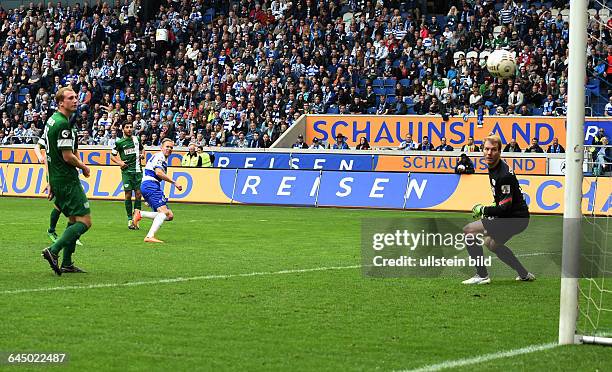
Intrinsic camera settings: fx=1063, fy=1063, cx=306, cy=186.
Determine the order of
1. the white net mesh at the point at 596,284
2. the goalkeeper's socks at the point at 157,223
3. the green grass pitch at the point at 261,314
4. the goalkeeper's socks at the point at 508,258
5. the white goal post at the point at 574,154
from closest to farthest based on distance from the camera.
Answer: the green grass pitch at the point at 261,314
the white goal post at the point at 574,154
the white net mesh at the point at 596,284
the goalkeeper's socks at the point at 508,258
the goalkeeper's socks at the point at 157,223

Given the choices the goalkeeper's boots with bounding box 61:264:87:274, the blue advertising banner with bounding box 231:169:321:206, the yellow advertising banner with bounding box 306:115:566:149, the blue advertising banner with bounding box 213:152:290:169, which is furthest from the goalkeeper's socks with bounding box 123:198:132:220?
the yellow advertising banner with bounding box 306:115:566:149

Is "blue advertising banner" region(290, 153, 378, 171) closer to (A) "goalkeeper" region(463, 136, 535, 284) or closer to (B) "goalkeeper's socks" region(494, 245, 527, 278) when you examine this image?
(B) "goalkeeper's socks" region(494, 245, 527, 278)

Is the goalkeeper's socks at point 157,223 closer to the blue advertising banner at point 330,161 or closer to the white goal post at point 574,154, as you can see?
the white goal post at point 574,154

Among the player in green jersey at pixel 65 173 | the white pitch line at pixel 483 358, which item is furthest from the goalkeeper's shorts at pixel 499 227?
the player in green jersey at pixel 65 173

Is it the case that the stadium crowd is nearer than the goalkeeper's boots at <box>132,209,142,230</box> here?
No

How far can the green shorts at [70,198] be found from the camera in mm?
12492

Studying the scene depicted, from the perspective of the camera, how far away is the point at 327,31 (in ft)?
135

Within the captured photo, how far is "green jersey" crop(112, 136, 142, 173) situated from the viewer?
866 inches

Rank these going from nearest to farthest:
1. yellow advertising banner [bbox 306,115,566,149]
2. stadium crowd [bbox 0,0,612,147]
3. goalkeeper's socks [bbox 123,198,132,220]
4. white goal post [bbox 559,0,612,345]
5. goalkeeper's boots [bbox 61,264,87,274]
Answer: white goal post [bbox 559,0,612,345] → goalkeeper's boots [bbox 61,264,87,274] → goalkeeper's socks [bbox 123,198,132,220] → yellow advertising banner [bbox 306,115,566,149] → stadium crowd [bbox 0,0,612,147]

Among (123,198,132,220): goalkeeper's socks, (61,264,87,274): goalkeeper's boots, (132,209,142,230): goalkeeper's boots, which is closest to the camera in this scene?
(61,264,87,274): goalkeeper's boots

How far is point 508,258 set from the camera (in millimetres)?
12812

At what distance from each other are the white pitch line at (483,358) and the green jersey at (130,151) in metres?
14.6

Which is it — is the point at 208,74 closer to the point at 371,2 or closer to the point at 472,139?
the point at 371,2

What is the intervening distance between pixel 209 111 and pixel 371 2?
797 centimetres
